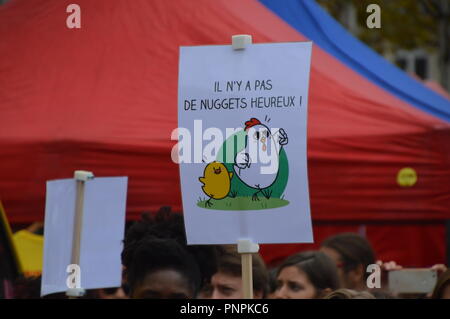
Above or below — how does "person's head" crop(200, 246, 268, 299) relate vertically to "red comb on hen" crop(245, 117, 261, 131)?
below

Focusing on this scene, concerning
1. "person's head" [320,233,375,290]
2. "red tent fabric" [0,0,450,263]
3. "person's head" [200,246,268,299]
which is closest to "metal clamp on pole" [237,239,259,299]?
"person's head" [200,246,268,299]

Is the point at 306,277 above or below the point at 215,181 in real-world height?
below

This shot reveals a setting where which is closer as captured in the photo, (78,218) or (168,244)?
(168,244)

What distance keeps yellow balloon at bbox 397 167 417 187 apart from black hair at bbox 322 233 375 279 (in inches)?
19.2

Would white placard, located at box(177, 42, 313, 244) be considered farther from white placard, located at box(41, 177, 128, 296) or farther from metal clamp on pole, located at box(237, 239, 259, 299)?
white placard, located at box(41, 177, 128, 296)

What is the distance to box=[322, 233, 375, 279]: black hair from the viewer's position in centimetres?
605

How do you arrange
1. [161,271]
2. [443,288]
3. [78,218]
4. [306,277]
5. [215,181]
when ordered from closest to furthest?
[215,181], [443,288], [161,271], [78,218], [306,277]

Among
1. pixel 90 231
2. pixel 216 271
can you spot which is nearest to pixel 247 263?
pixel 216 271

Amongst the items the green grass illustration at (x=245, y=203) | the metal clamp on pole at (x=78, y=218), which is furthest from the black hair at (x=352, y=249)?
the green grass illustration at (x=245, y=203)

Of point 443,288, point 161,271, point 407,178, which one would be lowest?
point 443,288

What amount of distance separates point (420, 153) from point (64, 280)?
2064mm

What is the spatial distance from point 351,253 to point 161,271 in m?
1.92

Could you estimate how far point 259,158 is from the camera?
13.1 feet

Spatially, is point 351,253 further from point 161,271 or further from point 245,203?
point 245,203
